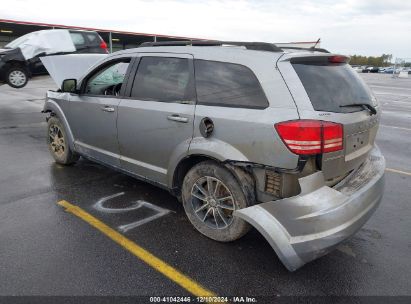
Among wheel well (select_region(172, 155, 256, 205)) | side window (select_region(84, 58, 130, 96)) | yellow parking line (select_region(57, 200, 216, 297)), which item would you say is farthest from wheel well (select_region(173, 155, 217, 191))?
side window (select_region(84, 58, 130, 96))

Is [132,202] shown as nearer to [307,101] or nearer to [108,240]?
[108,240]

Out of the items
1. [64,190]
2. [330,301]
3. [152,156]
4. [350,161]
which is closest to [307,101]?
[350,161]

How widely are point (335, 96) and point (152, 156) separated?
6.36ft

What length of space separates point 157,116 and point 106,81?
63.5 inches

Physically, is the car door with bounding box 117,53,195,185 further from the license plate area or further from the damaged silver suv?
the license plate area

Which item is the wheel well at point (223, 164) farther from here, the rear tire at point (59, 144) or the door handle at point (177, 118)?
the rear tire at point (59, 144)

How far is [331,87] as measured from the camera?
3.05 meters

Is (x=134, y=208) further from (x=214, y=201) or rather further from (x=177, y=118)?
(x=177, y=118)

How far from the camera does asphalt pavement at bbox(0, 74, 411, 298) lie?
9.24ft

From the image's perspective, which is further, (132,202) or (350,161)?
(132,202)

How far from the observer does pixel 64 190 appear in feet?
15.4

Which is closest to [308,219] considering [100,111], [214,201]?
[214,201]

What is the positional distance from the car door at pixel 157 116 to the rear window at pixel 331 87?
108 cm

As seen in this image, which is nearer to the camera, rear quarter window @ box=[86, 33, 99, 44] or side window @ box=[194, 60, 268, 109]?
side window @ box=[194, 60, 268, 109]
